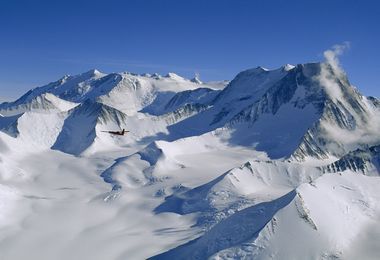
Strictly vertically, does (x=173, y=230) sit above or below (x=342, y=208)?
above

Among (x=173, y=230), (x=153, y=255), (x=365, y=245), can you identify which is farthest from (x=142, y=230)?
(x=365, y=245)

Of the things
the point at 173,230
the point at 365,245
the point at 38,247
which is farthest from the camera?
the point at 173,230

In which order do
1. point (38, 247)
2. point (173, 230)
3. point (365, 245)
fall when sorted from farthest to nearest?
point (173, 230), point (38, 247), point (365, 245)

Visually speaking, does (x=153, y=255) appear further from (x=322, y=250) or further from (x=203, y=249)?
(x=322, y=250)

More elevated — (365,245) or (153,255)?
(153,255)

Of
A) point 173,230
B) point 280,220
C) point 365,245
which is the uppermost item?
point 173,230

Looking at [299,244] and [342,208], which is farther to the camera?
[342,208]

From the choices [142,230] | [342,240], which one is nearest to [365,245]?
[342,240]

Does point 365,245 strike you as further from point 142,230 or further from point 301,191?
point 142,230

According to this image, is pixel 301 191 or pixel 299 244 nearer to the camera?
pixel 299 244
